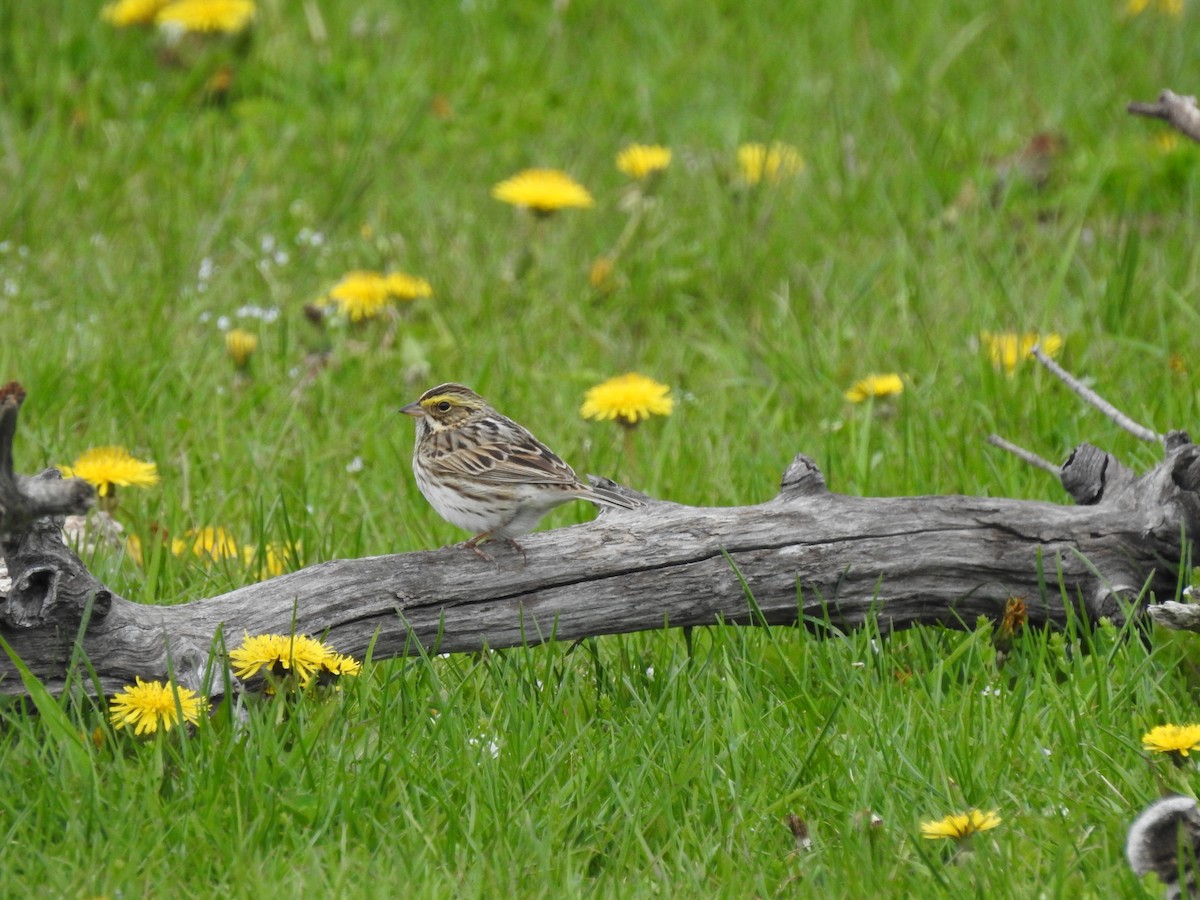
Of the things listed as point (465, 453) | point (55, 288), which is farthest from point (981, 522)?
point (55, 288)

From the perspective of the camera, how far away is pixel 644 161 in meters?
7.30

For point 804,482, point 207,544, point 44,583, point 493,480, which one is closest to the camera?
point 44,583

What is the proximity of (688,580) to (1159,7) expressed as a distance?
6.39 m

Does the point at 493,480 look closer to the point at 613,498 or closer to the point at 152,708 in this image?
the point at 613,498

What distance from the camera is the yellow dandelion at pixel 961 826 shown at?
126 inches

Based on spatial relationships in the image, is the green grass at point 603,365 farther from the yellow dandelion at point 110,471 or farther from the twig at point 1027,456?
the twig at point 1027,456

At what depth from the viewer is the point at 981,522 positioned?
4273 mm

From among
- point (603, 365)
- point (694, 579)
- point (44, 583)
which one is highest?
point (44, 583)

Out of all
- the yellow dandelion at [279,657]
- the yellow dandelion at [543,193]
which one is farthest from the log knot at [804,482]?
the yellow dandelion at [543,193]

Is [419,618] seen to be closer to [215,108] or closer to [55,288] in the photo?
[55,288]

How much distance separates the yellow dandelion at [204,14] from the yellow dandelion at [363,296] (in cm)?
238

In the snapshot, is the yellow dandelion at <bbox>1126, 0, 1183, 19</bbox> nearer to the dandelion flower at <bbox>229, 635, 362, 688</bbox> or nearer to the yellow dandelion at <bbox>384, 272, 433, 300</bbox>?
the yellow dandelion at <bbox>384, 272, 433, 300</bbox>

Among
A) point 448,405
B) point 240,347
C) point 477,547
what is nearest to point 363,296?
point 240,347

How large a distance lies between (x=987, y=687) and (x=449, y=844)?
4.79 feet
